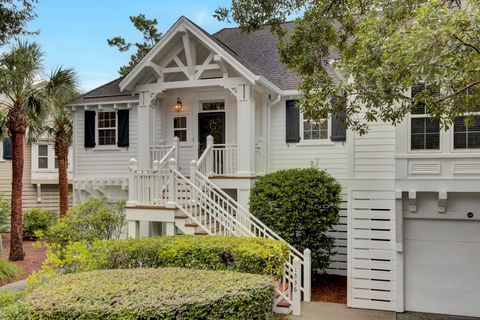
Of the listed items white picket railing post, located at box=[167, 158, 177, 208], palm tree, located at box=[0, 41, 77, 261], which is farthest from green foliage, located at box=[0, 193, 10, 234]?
white picket railing post, located at box=[167, 158, 177, 208]

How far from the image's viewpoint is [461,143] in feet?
24.7

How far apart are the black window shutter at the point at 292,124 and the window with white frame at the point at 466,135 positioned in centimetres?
436

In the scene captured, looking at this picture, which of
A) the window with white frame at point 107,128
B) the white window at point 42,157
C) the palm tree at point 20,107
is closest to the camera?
the palm tree at point 20,107

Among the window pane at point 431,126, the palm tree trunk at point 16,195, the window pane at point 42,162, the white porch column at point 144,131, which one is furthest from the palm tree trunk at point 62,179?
the window pane at point 431,126

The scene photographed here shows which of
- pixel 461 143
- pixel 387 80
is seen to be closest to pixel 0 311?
pixel 387 80

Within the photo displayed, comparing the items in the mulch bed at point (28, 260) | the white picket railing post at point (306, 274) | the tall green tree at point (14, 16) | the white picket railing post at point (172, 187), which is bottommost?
the mulch bed at point (28, 260)

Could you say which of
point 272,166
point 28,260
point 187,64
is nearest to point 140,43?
point 187,64

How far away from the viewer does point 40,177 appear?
61.9ft

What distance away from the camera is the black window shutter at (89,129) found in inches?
496

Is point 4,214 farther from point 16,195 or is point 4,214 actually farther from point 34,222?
point 16,195

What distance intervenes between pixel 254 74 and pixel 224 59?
2.85ft

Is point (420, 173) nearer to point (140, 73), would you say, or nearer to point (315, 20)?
point (315, 20)

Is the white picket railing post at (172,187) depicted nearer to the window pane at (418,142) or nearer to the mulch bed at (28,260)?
the mulch bed at (28,260)

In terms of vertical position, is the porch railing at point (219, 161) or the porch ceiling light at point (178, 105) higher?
the porch ceiling light at point (178, 105)
